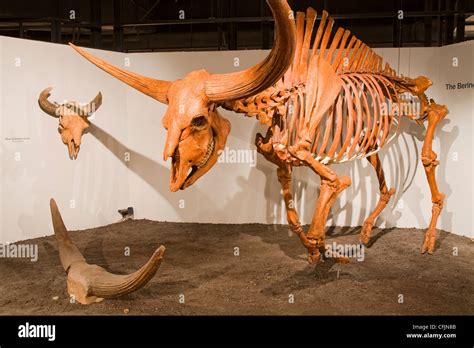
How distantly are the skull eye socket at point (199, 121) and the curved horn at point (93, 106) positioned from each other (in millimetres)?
2926

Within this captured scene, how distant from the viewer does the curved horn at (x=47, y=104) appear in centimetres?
534

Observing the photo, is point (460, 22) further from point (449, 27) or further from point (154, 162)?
point (154, 162)

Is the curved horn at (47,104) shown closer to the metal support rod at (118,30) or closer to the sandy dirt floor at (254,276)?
the sandy dirt floor at (254,276)

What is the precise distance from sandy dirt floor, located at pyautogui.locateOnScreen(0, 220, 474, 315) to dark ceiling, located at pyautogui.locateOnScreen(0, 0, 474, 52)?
8.35 feet

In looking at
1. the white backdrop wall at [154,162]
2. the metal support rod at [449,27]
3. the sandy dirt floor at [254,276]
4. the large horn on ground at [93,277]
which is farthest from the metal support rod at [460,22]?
the large horn on ground at [93,277]

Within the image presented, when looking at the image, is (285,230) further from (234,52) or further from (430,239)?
(234,52)

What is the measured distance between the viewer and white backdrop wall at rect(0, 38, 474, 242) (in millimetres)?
5238

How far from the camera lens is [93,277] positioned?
3568mm

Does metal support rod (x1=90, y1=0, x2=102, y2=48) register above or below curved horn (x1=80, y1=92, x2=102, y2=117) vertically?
above

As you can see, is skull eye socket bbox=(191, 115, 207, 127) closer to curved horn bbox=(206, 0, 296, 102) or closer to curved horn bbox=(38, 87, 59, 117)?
curved horn bbox=(206, 0, 296, 102)

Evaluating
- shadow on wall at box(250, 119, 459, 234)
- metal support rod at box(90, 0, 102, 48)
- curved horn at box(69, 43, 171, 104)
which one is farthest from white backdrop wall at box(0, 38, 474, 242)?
curved horn at box(69, 43, 171, 104)

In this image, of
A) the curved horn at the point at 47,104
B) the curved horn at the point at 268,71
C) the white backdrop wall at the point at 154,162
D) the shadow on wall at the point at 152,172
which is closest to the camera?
the curved horn at the point at 268,71
